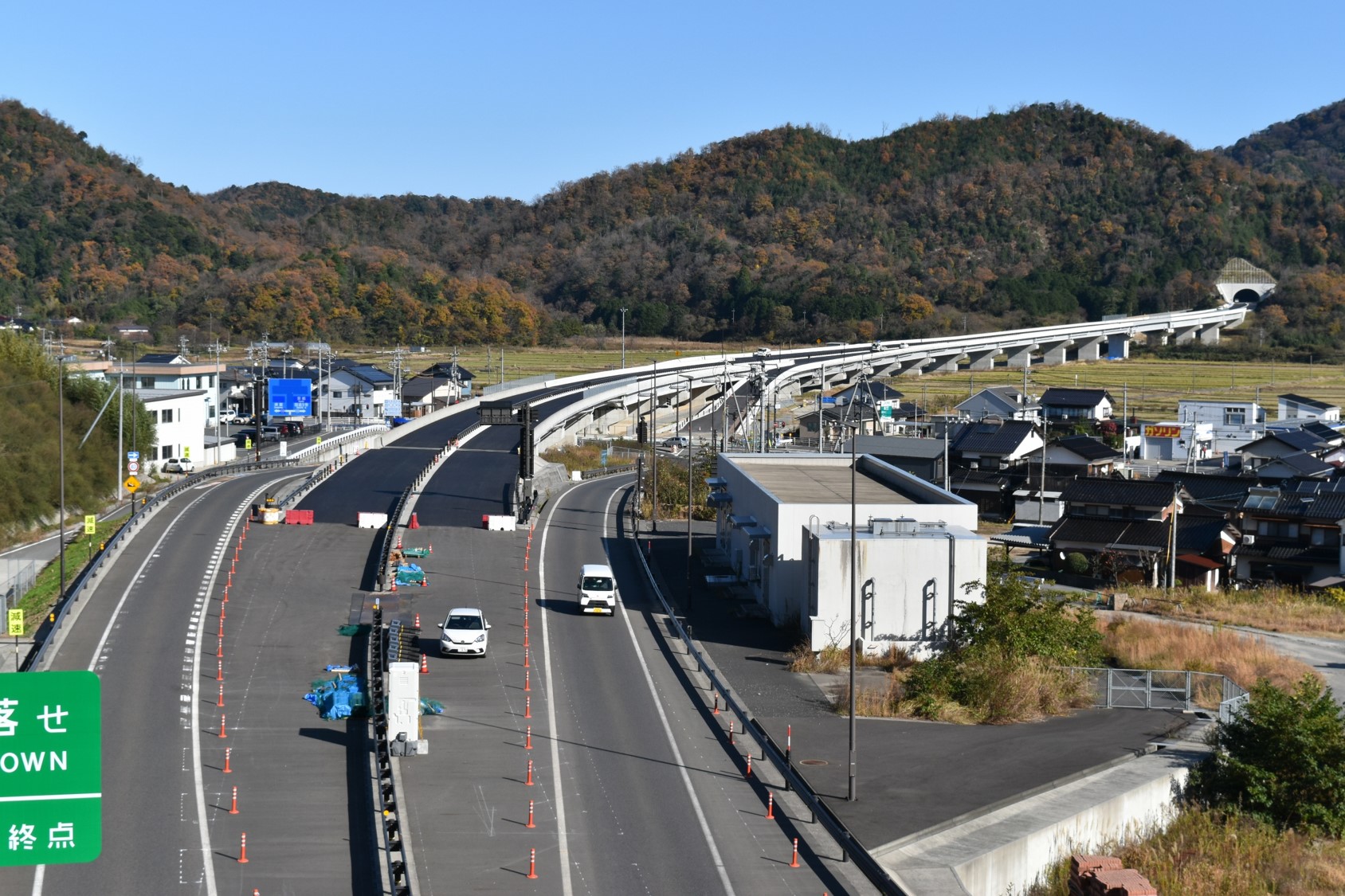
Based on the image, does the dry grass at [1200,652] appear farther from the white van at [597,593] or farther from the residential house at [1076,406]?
the residential house at [1076,406]

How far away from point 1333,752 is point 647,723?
1228 cm

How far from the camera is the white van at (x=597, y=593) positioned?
36094mm

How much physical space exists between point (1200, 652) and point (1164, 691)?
5621 millimetres

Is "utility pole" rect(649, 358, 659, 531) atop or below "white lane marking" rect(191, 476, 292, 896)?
atop

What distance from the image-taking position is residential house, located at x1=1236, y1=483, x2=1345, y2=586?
46.3 metres

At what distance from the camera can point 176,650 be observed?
30.9 m

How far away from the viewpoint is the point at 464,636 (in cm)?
3095

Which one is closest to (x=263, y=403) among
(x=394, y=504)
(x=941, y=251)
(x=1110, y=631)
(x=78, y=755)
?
(x=394, y=504)

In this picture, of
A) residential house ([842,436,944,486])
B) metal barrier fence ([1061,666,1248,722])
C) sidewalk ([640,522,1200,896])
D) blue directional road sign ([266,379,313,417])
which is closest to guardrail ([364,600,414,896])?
sidewalk ([640,522,1200,896])

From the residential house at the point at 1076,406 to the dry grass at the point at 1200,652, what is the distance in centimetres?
5149

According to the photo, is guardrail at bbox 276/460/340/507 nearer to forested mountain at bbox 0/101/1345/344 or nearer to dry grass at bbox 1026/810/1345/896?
dry grass at bbox 1026/810/1345/896

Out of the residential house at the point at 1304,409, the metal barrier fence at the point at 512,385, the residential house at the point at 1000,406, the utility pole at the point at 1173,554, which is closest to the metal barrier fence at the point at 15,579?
the utility pole at the point at 1173,554

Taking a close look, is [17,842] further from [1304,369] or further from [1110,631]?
[1304,369]

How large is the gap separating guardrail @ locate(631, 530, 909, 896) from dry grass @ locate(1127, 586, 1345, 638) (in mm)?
16062
